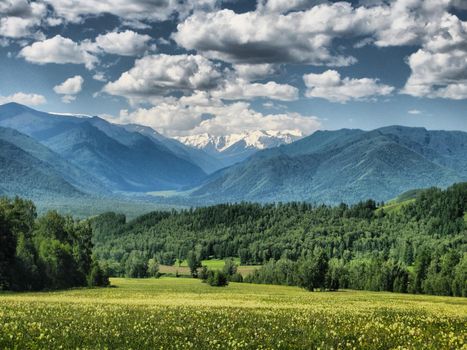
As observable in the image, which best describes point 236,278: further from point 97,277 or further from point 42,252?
point 42,252

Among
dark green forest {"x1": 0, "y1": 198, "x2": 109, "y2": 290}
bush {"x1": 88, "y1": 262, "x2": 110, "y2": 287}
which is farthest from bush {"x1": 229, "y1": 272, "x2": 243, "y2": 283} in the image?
bush {"x1": 88, "y1": 262, "x2": 110, "y2": 287}

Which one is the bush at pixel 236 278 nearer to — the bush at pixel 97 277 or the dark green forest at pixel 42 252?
the dark green forest at pixel 42 252

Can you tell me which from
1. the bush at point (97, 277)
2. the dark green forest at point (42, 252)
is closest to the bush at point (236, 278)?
the dark green forest at point (42, 252)

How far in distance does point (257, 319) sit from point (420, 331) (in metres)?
9.01

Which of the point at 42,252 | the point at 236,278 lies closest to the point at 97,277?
the point at 42,252

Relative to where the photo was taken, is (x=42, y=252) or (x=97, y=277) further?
(x=97, y=277)

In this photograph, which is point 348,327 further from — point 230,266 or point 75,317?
point 230,266

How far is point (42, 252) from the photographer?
315ft

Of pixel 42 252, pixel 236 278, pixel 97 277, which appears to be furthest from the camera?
pixel 236 278

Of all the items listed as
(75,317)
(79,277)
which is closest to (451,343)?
(75,317)

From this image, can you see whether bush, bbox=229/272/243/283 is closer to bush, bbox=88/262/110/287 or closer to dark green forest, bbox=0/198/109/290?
dark green forest, bbox=0/198/109/290

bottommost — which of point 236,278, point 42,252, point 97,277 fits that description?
point 236,278

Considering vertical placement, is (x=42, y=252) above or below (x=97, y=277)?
above

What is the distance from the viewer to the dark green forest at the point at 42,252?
8238cm
